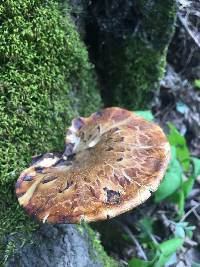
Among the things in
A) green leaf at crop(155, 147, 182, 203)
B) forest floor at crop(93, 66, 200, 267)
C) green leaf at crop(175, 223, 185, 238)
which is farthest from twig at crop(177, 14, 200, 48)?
green leaf at crop(175, 223, 185, 238)

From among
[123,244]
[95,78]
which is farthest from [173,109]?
[123,244]

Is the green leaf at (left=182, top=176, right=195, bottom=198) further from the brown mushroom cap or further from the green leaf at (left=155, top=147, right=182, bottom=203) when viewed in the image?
the brown mushroom cap

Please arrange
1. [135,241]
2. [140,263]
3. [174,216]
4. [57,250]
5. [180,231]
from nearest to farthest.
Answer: [57,250]
[140,263]
[180,231]
[135,241]
[174,216]

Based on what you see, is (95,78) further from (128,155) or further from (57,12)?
(128,155)

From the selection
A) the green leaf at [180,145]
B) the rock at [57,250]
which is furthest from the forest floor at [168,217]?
the rock at [57,250]

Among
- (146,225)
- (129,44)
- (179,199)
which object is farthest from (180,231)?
(129,44)

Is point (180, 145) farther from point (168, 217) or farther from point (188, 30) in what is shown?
point (188, 30)
